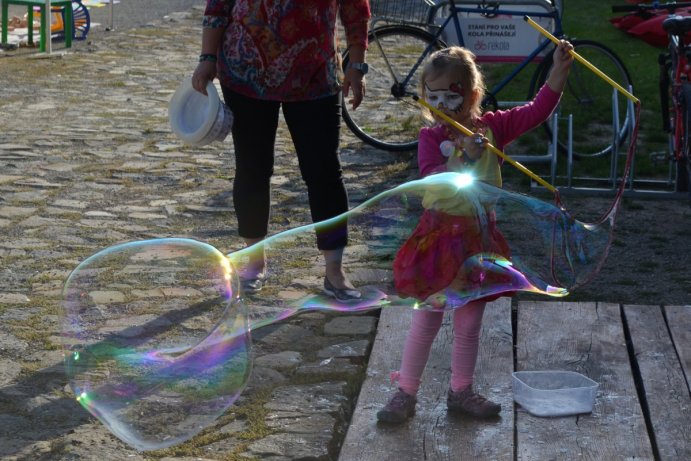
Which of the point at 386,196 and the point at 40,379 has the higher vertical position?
the point at 386,196

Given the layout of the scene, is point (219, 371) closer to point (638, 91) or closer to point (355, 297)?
point (355, 297)

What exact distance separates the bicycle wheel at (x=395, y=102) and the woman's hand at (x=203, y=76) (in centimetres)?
287

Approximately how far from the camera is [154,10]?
1700 cm

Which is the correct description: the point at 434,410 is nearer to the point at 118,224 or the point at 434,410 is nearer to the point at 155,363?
the point at 155,363

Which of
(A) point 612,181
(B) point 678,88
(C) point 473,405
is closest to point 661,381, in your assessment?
(C) point 473,405

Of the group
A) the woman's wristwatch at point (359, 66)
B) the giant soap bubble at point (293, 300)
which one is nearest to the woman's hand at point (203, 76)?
the woman's wristwatch at point (359, 66)

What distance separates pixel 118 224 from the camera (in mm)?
6285

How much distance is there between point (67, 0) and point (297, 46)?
883 cm

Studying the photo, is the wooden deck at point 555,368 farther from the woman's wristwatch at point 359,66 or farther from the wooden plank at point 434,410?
the woman's wristwatch at point 359,66

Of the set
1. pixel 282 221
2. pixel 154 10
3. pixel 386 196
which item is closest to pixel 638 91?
pixel 282 221

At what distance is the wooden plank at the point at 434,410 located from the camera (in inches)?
142

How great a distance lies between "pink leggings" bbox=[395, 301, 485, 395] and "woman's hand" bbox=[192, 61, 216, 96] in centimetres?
145

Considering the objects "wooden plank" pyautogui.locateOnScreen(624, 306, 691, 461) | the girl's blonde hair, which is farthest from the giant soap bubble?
"wooden plank" pyautogui.locateOnScreen(624, 306, 691, 461)

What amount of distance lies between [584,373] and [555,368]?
0.36ft
